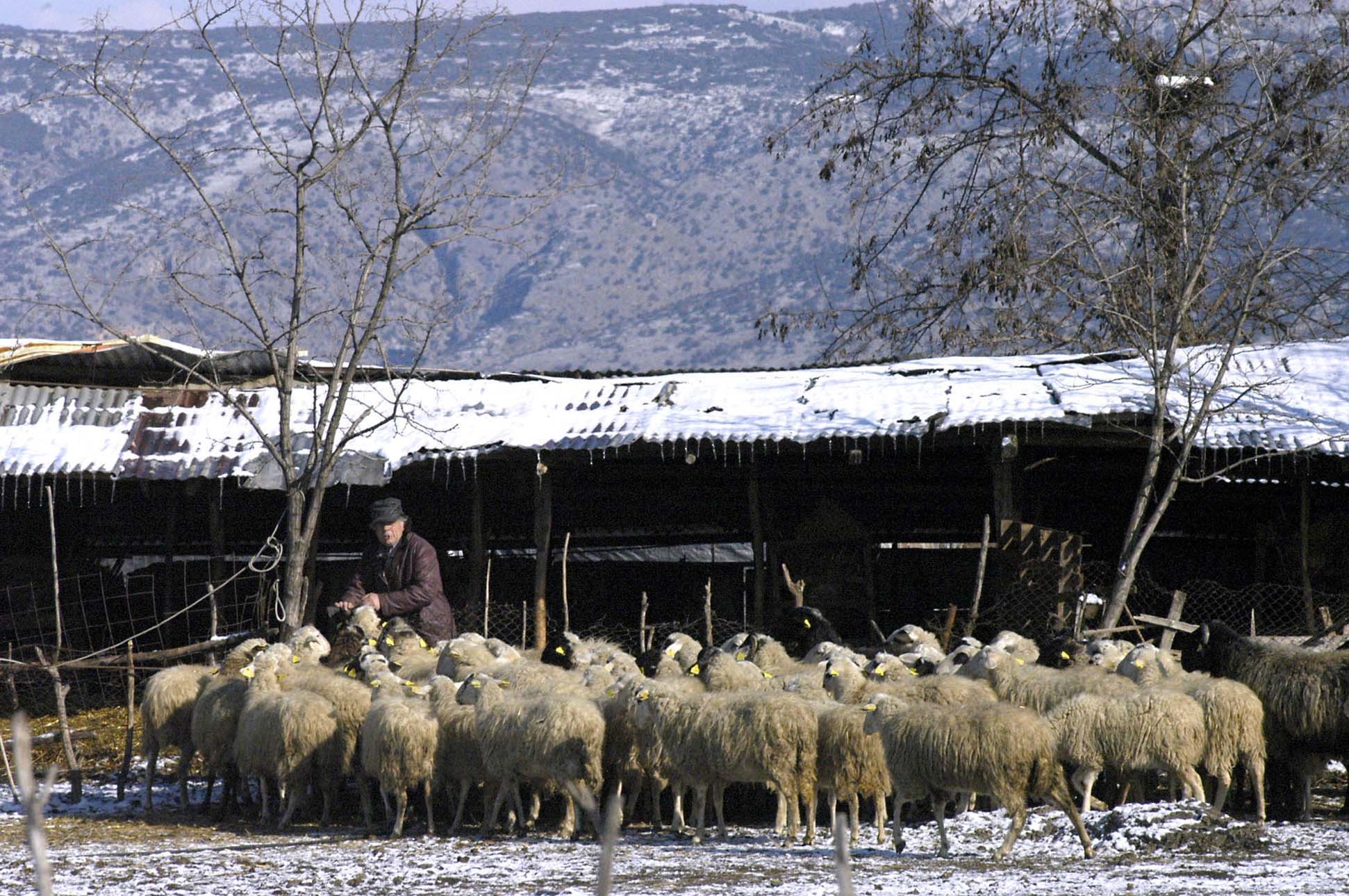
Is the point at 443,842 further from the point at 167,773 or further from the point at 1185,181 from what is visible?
the point at 1185,181

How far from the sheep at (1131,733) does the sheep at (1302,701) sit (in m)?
0.97

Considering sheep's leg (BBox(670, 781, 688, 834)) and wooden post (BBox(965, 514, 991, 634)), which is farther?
wooden post (BBox(965, 514, 991, 634))

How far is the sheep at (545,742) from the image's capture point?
8.39 meters

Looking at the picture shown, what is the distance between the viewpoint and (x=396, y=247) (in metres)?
12.4

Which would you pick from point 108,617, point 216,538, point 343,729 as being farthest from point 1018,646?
point 108,617

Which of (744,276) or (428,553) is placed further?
(744,276)

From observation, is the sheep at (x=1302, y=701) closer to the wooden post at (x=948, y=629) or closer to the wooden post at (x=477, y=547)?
the wooden post at (x=948, y=629)

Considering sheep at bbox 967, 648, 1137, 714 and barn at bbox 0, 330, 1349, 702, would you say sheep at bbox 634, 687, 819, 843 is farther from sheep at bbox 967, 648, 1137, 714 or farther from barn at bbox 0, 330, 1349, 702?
barn at bbox 0, 330, 1349, 702

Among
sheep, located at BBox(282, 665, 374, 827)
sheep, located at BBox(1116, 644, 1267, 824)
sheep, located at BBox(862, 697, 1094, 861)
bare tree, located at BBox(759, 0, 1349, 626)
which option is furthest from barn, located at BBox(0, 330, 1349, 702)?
sheep, located at BBox(862, 697, 1094, 861)

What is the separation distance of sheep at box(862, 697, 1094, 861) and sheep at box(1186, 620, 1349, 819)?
1.91 meters

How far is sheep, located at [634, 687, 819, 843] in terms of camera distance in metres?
→ 8.16

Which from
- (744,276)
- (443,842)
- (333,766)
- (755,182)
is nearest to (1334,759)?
(443,842)

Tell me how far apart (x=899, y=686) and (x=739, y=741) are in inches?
45.4

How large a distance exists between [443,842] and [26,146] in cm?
14910
